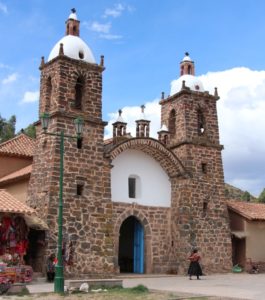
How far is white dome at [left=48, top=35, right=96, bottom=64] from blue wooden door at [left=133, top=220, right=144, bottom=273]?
7957mm

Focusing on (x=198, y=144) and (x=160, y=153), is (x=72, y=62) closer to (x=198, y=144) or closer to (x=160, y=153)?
(x=160, y=153)

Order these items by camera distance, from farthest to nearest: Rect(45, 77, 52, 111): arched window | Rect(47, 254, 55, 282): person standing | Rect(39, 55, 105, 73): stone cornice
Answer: Rect(45, 77, 52, 111): arched window
Rect(39, 55, 105, 73): stone cornice
Rect(47, 254, 55, 282): person standing

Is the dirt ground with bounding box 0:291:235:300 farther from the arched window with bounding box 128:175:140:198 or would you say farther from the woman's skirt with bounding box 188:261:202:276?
the arched window with bounding box 128:175:140:198

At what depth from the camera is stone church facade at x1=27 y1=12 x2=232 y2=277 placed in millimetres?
20984

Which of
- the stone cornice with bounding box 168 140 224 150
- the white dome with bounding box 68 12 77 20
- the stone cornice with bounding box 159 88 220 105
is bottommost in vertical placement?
the stone cornice with bounding box 168 140 224 150

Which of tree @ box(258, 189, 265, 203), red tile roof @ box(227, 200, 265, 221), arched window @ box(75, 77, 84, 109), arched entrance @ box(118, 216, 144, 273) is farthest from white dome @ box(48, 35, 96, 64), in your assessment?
tree @ box(258, 189, 265, 203)

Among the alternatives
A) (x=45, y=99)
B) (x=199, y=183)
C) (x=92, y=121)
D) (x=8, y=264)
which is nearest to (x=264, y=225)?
(x=199, y=183)

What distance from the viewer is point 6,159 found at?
82.9 ft

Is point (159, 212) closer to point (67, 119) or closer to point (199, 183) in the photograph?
point (199, 183)

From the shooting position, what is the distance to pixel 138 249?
80.4 feet

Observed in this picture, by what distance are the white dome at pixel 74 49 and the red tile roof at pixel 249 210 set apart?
10.5 m

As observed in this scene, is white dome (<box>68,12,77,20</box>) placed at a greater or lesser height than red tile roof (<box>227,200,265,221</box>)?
greater

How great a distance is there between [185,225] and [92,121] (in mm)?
6552

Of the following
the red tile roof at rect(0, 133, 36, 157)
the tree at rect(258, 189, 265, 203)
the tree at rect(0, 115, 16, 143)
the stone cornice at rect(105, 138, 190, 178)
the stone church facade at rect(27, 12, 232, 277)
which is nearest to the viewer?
the stone church facade at rect(27, 12, 232, 277)
